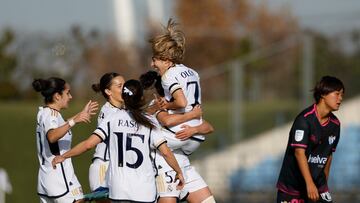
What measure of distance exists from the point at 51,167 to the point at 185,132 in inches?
56.4

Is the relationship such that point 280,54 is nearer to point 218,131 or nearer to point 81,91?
point 218,131

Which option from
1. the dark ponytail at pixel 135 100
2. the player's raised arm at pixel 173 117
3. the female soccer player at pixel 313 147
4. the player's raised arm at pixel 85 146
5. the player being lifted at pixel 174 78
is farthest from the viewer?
the player's raised arm at pixel 173 117

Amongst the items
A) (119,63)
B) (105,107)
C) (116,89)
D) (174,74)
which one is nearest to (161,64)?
(174,74)

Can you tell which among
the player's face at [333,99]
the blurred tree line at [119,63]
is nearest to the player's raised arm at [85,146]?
the player's face at [333,99]

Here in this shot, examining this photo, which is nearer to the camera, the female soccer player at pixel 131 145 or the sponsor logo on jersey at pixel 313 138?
the female soccer player at pixel 131 145

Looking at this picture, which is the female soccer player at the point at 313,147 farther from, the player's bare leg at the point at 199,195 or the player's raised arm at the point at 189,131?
the player's raised arm at the point at 189,131

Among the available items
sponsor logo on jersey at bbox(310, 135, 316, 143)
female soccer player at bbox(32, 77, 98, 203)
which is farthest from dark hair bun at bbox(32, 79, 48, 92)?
sponsor logo on jersey at bbox(310, 135, 316, 143)

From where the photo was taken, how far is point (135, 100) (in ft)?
31.6

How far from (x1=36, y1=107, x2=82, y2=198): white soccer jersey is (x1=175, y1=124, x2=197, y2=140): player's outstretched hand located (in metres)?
1.13

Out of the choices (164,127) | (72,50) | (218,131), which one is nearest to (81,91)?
(72,50)

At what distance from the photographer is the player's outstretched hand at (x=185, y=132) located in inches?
411

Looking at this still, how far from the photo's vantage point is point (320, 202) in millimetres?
10312

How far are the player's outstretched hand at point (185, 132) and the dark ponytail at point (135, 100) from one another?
820 millimetres

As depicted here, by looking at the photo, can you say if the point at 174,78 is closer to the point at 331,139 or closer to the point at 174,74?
the point at 174,74
